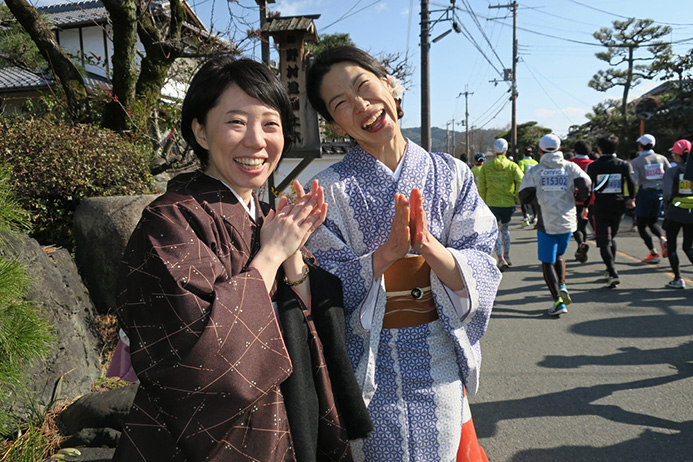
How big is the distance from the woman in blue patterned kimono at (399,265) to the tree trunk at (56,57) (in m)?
4.76

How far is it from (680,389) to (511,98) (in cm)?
2556

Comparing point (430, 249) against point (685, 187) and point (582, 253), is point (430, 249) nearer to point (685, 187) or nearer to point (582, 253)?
point (685, 187)

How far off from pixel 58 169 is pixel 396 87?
311 centimetres

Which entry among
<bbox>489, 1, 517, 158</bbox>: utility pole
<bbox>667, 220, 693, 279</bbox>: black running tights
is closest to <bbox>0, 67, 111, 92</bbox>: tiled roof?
<bbox>667, 220, 693, 279</bbox>: black running tights

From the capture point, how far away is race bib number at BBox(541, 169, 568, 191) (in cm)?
568

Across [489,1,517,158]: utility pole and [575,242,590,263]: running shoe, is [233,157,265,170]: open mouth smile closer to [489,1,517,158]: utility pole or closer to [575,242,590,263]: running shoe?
[575,242,590,263]: running shoe

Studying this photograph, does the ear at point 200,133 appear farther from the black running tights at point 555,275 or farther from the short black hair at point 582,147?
the short black hair at point 582,147

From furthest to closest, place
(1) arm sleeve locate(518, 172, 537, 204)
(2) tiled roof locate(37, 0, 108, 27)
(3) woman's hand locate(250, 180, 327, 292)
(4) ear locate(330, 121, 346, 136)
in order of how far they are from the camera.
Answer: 1. (2) tiled roof locate(37, 0, 108, 27)
2. (1) arm sleeve locate(518, 172, 537, 204)
3. (4) ear locate(330, 121, 346, 136)
4. (3) woman's hand locate(250, 180, 327, 292)

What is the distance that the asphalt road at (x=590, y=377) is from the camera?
9.86 feet

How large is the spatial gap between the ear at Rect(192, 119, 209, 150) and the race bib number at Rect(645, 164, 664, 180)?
28.2ft

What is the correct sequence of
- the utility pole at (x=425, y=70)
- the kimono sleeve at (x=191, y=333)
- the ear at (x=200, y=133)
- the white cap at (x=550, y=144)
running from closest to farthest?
the kimono sleeve at (x=191, y=333) < the ear at (x=200, y=133) < the white cap at (x=550, y=144) < the utility pole at (x=425, y=70)

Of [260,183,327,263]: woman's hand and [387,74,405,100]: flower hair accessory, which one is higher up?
[387,74,405,100]: flower hair accessory

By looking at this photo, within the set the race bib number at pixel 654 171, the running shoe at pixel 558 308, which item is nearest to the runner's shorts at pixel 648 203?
the race bib number at pixel 654 171

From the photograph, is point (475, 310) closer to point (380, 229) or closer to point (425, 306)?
point (425, 306)
